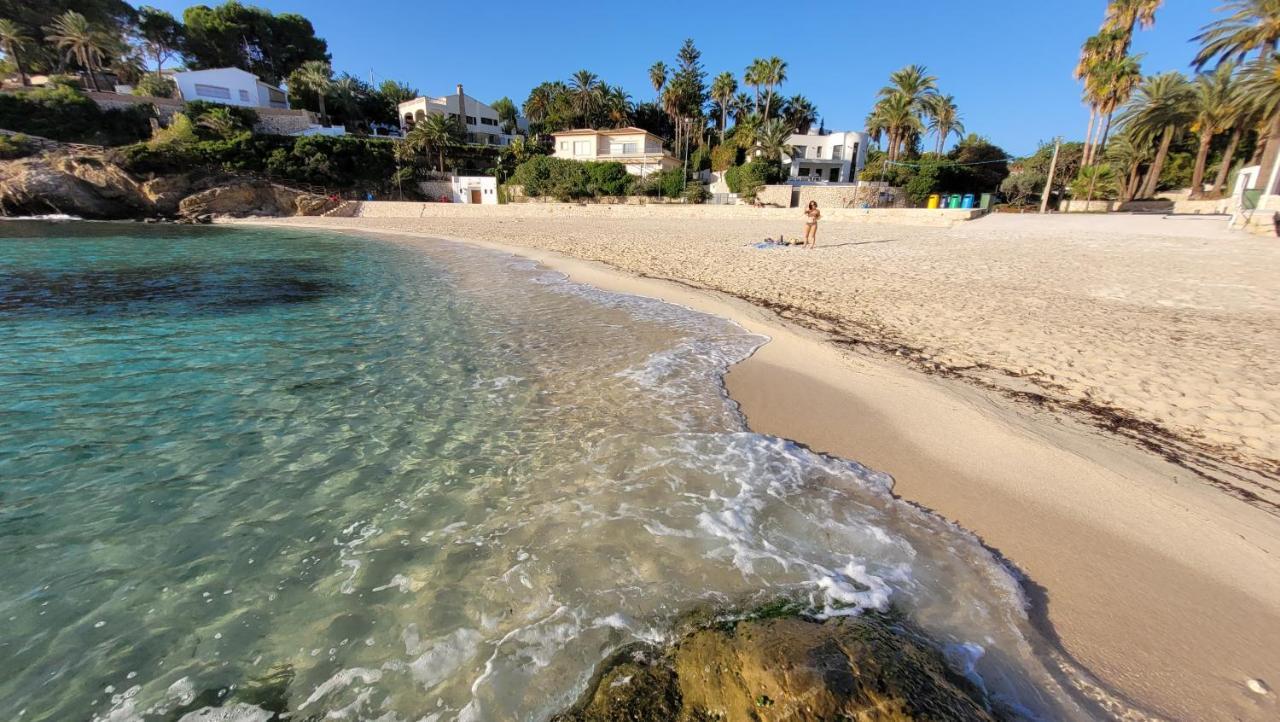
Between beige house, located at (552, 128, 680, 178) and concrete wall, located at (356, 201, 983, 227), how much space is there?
1242cm

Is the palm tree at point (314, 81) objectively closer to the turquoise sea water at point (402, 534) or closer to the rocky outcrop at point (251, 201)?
the rocky outcrop at point (251, 201)

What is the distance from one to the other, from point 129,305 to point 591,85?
58144 mm

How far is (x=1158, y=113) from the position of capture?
33.0 metres

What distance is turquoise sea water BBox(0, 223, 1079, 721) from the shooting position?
245cm

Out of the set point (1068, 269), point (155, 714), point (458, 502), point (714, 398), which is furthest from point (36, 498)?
point (1068, 269)

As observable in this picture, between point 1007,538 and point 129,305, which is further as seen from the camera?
point 129,305

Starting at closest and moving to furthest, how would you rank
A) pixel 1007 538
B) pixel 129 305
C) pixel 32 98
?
pixel 1007 538 → pixel 129 305 → pixel 32 98

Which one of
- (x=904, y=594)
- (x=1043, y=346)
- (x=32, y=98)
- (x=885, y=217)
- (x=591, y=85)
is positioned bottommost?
(x=904, y=594)

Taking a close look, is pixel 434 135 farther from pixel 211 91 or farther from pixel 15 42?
pixel 15 42

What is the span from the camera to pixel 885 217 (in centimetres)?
2802

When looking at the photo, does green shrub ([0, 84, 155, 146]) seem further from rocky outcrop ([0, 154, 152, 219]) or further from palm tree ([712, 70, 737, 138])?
palm tree ([712, 70, 737, 138])

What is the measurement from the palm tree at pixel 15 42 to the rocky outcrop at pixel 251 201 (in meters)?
28.2

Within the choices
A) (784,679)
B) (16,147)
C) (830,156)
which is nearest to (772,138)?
(830,156)

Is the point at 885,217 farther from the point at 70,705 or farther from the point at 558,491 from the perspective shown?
the point at 70,705
